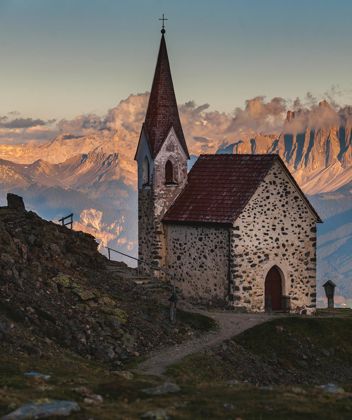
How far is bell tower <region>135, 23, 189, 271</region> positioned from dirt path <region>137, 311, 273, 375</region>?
9.61 m

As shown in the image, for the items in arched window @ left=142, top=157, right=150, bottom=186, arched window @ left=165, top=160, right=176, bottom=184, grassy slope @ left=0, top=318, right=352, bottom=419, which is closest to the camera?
grassy slope @ left=0, top=318, right=352, bottom=419

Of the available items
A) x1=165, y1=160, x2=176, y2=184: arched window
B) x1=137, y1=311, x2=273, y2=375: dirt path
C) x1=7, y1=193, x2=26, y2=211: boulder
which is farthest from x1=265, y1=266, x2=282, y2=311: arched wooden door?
x1=7, y1=193, x2=26, y2=211: boulder

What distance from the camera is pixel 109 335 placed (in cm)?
3709

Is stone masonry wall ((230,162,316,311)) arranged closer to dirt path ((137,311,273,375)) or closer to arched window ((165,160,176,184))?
dirt path ((137,311,273,375))

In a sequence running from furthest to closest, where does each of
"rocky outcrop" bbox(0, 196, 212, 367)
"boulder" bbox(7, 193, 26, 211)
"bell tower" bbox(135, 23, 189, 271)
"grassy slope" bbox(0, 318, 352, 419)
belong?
"bell tower" bbox(135, 23, 189, 271) → "boulder" bbox(7, 193, 26, 211) → "rocky outcrop" bbox(0, 196, 212, 367) → "grassy slope" bbox(0, 318, 352, 419)

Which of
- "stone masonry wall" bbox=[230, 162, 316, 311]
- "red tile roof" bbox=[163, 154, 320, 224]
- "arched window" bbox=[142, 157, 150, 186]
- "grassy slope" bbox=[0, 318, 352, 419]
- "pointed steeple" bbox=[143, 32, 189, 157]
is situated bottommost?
"grassy slope" bbox=[0, 318, 352, 419]

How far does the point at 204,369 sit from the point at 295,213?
18.8 m

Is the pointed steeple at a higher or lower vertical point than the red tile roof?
higher

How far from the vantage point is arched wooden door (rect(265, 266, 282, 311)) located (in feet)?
168

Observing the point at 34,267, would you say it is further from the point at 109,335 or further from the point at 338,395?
the point at 338,395

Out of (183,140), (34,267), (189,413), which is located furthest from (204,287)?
(189,413)

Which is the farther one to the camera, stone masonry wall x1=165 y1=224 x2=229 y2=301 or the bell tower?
the bell tower

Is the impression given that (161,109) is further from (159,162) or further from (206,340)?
(206,340)

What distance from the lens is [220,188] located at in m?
52.8
